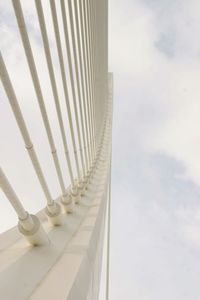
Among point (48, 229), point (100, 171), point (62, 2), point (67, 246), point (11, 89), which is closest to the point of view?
point (11, 89)

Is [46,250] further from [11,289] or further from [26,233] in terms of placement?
[11,289]

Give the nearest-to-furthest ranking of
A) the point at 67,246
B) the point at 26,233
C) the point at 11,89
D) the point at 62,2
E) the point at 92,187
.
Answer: the point at 11,89 → the point at 26,233 → the point at 62,2 → the point at 67,246 → the point at 92,187

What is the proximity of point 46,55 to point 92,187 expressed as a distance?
18.8ft

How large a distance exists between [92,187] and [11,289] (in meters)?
6.01

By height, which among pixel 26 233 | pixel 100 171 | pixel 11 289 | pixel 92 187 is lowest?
pixel 11 289

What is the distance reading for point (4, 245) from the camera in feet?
7.21

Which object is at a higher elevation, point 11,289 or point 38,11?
point 38,11

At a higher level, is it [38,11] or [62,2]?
[62,2]

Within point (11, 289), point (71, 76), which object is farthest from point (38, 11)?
point (11, 289)

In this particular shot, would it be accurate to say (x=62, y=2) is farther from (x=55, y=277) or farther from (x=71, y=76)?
(x=55, y=277)

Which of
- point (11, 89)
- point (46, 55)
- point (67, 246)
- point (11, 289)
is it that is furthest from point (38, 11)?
point (67, 246)

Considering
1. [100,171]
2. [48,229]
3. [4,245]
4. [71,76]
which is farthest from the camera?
[100,171]

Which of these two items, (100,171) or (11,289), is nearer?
(11,289)

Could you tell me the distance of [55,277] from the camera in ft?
6.30
